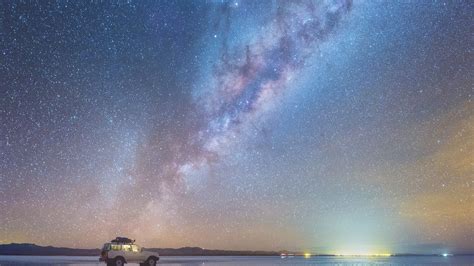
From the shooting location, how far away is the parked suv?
138 ft

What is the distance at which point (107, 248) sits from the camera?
4225cm

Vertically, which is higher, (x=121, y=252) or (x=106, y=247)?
(x=106, y=247)

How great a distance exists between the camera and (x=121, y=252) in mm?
42281

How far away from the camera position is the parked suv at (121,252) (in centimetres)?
4203

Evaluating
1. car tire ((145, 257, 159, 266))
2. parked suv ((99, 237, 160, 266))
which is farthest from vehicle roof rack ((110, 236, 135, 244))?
car tire ((145, 257, 159, 266))

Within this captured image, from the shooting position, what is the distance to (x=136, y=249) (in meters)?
43.1

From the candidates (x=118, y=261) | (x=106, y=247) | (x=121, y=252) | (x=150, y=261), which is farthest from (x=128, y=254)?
(x=150, y=261)

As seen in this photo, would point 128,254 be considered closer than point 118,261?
No

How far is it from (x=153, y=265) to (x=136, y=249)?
9.86 feet

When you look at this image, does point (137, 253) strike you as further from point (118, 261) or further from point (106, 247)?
point (106, 247)

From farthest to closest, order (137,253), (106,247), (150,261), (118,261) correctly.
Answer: (150,261) < (137,253) < (106,247) < (118,261)

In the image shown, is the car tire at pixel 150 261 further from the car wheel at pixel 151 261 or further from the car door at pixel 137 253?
the car door at pixel 137 253

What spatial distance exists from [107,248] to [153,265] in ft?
16.9

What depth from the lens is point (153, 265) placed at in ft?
147
